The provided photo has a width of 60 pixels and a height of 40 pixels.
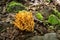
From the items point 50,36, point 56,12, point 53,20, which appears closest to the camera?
point 50,36

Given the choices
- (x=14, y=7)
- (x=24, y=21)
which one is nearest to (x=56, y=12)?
(x=14, y=7)

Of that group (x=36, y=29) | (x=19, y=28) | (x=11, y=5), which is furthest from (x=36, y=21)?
(x=11, y=5)

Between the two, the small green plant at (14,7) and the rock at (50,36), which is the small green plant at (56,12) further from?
the rock at (50,36)

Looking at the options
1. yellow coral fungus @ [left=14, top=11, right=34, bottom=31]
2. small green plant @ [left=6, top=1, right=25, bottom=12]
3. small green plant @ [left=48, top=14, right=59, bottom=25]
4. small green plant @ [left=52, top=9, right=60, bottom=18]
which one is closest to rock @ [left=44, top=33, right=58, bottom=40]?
yellow coral fungus @ [left=14, top=11, right=34, bottom=31]

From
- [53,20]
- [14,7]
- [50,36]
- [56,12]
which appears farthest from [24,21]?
[56,12]

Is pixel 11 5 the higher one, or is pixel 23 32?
pixel 11 5

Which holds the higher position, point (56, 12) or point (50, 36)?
point (56, 12)

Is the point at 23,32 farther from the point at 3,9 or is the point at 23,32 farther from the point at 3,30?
the point at 3,9

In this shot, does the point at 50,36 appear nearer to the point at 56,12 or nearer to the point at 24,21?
the point at 24,21

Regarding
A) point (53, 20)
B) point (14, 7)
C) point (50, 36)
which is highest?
point (14, 7)

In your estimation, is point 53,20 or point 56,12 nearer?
point 53,20

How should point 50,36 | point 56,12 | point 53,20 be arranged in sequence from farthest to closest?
point 56,12, point 53,20, point 50,36
